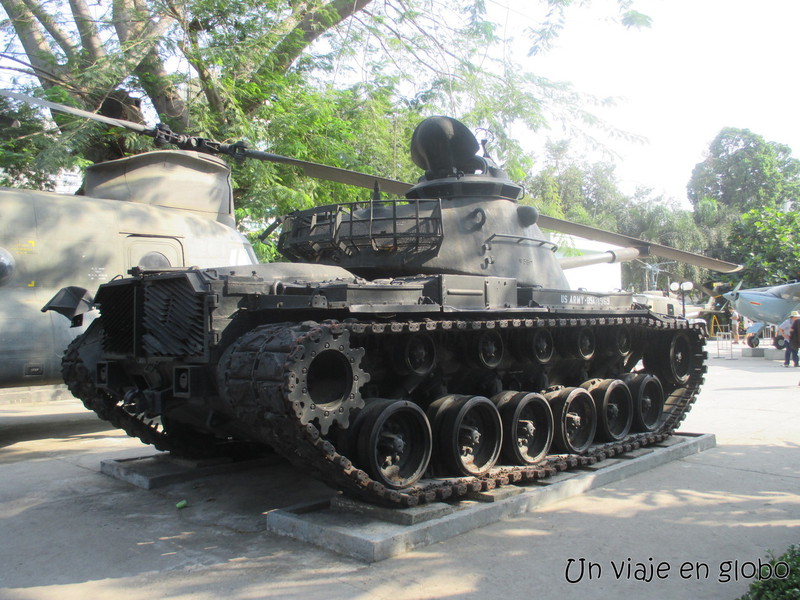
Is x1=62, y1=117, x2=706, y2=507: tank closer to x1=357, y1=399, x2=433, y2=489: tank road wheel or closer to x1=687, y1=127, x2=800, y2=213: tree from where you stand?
x1=357, y1=399, x2=433, y2=489: tank road wheel

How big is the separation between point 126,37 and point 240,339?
12.1 m

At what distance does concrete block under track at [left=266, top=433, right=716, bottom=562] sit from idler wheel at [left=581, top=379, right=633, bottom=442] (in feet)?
4.97

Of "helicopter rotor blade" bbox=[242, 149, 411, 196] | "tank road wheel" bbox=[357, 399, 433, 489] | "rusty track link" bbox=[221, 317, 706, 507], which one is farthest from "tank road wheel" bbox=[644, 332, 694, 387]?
"tank road wheel" bbox=[357, 399, 433, 489]

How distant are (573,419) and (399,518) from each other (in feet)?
10.7

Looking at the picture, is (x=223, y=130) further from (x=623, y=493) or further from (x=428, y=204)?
(x=623, y=493)

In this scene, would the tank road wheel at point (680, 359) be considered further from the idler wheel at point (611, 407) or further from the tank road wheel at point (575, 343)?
the tank road wheel at point (575, 343)

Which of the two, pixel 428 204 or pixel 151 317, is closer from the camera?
pixel 151 317

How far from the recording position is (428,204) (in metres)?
7.60

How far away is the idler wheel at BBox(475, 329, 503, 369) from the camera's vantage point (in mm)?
7234

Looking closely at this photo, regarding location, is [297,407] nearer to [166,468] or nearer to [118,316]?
[118,316]

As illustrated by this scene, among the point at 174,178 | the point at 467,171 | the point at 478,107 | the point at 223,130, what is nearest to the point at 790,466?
the point at 467,171

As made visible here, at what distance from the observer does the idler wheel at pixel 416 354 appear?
651 cm

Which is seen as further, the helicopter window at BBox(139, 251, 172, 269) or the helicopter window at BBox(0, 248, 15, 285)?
the helicopter window at BBox(139, 251, 172, 269)

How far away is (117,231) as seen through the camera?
10.9 m
